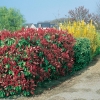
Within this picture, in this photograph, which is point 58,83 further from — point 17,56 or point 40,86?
Result: point 17,56

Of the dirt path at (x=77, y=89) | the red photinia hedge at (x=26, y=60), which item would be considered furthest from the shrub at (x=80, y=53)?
the red photinia hedge at (x=26, y=60)

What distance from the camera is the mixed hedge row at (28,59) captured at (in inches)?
225

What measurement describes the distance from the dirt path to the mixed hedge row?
0.38 metres

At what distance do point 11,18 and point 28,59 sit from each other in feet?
96.0

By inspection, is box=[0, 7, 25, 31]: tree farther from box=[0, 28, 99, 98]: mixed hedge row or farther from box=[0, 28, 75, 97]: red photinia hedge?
box=[0, 28, 75, 97]: red photinia hedge

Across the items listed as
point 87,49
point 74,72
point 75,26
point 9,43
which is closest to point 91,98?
point 9,43

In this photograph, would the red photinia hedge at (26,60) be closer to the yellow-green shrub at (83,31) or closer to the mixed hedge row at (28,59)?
the mixed hedge row at (28,59)

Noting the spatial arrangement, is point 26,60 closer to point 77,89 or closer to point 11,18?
point 77,89

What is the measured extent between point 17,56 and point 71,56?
276cm

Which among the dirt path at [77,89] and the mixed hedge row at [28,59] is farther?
the dirt path at [77,89]

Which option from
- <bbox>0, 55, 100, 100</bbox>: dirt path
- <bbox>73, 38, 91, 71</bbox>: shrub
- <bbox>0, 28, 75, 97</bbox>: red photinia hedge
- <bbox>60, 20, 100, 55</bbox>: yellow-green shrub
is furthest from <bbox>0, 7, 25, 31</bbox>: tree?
<bbox>0, 28, 75, 97</bbox>: red photinia hedge

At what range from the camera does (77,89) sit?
6.55 meters

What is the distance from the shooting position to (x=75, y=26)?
36.4 feet

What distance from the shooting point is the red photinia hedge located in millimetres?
5711
